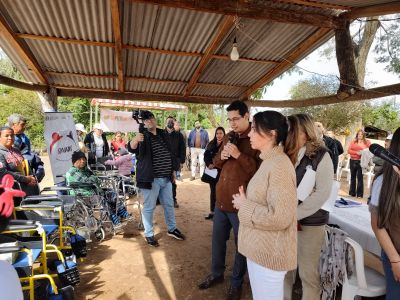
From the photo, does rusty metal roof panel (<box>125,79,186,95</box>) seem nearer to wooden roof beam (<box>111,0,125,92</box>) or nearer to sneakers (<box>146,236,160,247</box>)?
wooden roof beam (<box>111,0,125,92</box>)

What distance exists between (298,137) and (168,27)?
274 centimetres

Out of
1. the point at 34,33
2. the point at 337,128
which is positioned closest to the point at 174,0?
the point at 34,33

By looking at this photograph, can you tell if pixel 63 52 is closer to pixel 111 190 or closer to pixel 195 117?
pixel 111 190

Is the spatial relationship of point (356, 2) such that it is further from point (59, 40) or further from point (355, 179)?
point (355, 179)

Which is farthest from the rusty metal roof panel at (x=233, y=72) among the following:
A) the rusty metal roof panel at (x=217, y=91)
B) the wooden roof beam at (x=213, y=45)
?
the rusty metal roof panel at (x=217, y=91)

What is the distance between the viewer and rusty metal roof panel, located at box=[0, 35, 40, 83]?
4.13m

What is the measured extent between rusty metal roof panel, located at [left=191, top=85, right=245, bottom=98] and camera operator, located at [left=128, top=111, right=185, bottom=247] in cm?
238

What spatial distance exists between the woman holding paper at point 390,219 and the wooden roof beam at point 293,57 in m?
2.95

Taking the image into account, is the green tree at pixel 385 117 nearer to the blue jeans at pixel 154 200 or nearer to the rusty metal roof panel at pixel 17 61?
the blue jeans at pixel 154 200

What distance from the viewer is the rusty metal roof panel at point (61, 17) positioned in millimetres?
3408

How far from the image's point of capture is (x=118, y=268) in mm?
3438

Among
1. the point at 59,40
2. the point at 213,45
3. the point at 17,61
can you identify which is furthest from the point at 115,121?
the point at 213,45

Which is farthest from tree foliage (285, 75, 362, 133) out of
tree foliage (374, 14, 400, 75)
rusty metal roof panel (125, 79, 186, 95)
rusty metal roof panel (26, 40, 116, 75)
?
rusty metal roof panel (26, 40, 116, 75)

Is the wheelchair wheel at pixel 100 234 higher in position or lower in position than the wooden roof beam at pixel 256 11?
lower
